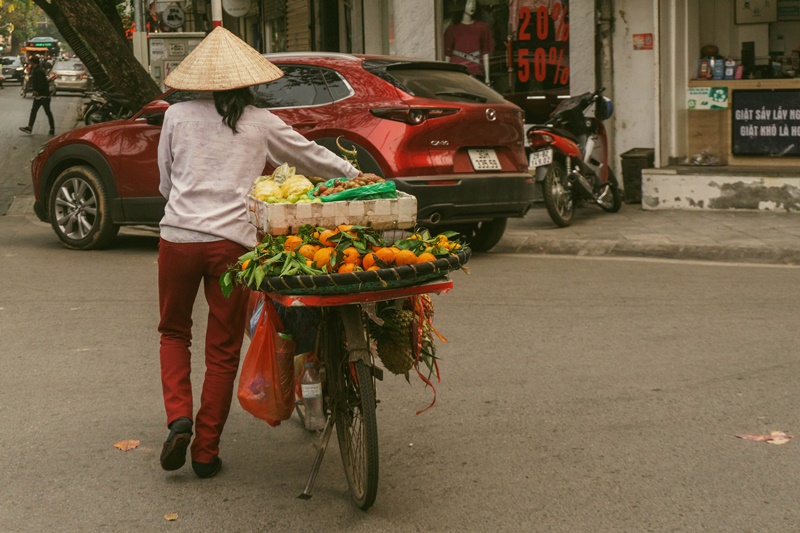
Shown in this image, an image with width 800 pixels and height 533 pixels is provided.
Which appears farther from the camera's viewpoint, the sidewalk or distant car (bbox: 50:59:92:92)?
distant car (bbox: 50:59:92:92)

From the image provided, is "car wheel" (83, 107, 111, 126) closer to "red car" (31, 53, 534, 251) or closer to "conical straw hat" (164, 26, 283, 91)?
"red car" (31, 53, 534, 251)

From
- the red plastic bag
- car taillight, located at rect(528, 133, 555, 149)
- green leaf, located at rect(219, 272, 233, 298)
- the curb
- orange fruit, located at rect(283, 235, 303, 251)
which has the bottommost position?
the curb

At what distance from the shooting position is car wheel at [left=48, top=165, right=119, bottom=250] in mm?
11094

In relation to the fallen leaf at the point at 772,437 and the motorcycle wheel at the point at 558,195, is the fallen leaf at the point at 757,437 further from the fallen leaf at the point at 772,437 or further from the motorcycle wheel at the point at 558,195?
the motorcycle wheel at the point at 558,195

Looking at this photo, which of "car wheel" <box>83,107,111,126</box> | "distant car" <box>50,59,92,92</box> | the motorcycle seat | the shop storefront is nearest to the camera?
A: the motorcycle seat

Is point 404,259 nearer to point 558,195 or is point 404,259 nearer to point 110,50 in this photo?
point 558,195

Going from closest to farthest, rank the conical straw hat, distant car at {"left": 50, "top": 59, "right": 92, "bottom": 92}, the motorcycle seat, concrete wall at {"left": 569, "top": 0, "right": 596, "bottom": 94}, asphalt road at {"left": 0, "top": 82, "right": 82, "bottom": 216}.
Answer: the conical straw hat, the motorcycle seat, concrete wall at {"left": 569, "top": 0, "right": 596, "bottom": 94}, asphalt road at {"left": 0, "top": 82, "right": 82, "bottom": 216}, distant car at {"left": 50, "top": 59, "right": 92, "bottom": 92}

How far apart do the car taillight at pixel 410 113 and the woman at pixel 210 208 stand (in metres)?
4.75

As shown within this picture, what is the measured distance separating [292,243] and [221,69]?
838 mm

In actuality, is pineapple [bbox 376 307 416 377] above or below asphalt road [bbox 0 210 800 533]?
above

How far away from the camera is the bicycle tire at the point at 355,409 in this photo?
14.0ft

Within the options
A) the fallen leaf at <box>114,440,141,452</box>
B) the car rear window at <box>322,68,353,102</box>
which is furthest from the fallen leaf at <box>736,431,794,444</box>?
the car rear window at <box>322,68,353,102</box>

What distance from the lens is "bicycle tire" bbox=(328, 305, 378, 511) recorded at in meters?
4.27

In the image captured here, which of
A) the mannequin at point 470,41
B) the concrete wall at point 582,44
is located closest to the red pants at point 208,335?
the concrete wall at point 582,44
